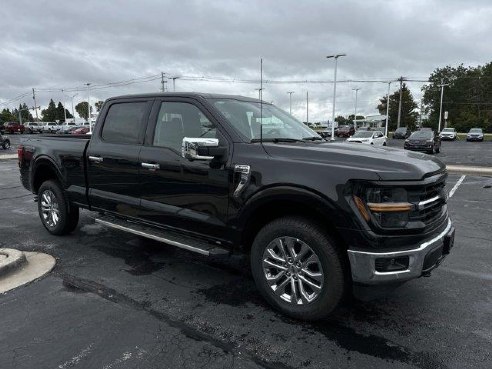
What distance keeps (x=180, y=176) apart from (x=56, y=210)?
9.05ft

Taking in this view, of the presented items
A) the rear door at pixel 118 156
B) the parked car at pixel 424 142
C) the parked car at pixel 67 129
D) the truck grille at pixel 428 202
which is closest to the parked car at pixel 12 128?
the parked car at pixel 67 129

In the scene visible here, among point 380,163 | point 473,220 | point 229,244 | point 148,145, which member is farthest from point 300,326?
point 473,220

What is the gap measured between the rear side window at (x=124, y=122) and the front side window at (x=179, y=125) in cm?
36

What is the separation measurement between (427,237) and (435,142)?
27.9m

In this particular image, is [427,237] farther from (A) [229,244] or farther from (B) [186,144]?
(B) [186,144]

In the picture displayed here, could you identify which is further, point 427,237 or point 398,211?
point 427,237

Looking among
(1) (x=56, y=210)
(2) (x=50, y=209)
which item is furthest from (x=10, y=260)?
(2) (x=50, y=209)

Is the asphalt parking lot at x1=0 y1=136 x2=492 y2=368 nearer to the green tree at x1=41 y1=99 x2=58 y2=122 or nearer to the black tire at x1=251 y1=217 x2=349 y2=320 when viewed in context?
the black tire at x1=251 y1=217 x2=349 y2=320

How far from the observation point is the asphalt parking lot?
9.91 ft

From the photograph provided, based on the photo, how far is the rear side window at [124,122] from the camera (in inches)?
189

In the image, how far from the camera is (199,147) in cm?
365

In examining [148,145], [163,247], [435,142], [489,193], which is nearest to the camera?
[148,145]

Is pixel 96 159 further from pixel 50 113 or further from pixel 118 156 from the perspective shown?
pixel 50 113

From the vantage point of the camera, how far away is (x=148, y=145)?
4.55 m
